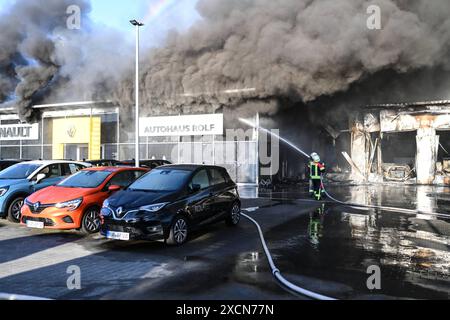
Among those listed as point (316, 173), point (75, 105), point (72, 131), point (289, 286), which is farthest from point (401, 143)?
point (289, 286)

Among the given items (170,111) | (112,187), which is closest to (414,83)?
(170,111)

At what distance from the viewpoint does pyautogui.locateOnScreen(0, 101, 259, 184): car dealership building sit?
62.4 ft

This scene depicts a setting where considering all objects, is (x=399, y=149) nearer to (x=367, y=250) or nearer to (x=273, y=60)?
(x=273, y=60)

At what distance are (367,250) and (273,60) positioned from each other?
41.0ft

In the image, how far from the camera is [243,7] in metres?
18.2

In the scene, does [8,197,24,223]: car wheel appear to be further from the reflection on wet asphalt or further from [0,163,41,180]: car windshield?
the reflection on wet asphalt

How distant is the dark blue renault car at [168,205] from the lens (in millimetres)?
6156

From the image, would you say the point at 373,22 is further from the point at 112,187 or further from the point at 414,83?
the point at 112,187

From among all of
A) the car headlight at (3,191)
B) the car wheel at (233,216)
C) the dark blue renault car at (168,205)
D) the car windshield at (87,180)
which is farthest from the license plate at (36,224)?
the car wheel at (233,216)

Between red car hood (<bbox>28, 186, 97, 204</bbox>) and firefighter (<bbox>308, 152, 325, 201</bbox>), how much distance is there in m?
6.97

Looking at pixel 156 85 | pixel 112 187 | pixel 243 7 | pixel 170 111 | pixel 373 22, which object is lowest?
pixel 112 187

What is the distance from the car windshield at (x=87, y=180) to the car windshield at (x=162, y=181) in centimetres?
108

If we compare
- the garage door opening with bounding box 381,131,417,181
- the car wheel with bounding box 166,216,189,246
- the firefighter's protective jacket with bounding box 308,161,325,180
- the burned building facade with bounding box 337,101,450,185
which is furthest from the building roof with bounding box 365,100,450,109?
the car wheel with bounding box 166,216,189,246
